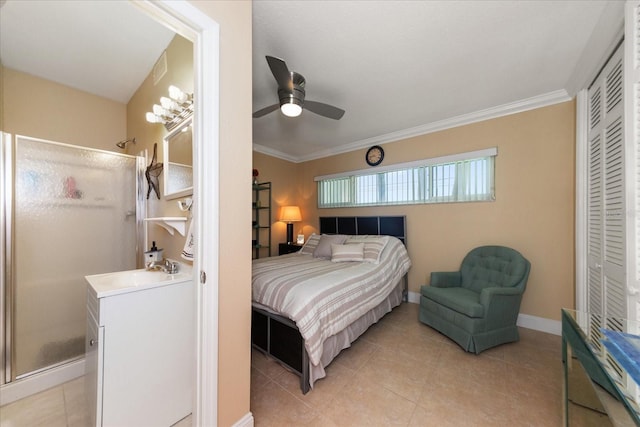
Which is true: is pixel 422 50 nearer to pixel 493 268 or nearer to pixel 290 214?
pixel 493 268

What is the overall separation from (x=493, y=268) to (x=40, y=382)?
4012mm

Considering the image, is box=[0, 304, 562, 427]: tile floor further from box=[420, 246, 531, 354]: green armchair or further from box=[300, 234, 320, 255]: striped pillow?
box=[300, 234, 320, 255]: striped pillow

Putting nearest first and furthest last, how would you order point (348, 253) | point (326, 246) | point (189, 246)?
point (189, 246), point (348, 253), point (326, 246)

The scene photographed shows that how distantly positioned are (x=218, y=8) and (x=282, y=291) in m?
1.74

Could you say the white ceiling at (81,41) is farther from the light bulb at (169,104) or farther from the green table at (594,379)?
the green table at (594,379)

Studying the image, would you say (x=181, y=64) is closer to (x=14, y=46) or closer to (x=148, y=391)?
(x=14, y=46)

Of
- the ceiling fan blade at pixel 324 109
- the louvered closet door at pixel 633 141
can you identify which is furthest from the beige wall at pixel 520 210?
the ceiling fan blade at pixel 324 109

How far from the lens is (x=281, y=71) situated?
1683 millimetres

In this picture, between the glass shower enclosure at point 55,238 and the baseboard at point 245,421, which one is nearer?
the baseboard at point 245,421

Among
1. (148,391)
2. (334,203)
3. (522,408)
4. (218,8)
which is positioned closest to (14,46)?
(218,8)

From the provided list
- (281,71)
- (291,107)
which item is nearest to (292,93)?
(291,107)

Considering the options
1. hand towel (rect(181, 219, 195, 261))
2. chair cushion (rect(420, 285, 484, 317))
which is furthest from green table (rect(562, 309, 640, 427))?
hand towel (rect(181, 219, 195, 261))

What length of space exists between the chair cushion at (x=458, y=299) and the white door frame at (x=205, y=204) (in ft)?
6.65

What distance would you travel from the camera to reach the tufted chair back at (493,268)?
2.24 meters
